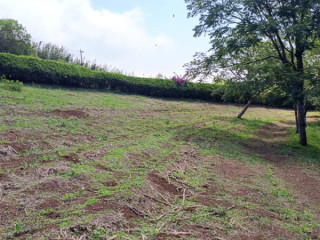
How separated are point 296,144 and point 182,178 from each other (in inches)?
278

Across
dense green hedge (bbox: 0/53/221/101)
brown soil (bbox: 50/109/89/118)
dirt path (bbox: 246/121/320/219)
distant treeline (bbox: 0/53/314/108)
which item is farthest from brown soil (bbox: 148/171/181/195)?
dense green hedge (bbox: 0/53/221/101)

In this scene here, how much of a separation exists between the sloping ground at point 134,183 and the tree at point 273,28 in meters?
2.46

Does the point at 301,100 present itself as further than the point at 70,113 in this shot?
Yes

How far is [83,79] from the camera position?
16.0 metres

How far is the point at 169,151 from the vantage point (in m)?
7.37

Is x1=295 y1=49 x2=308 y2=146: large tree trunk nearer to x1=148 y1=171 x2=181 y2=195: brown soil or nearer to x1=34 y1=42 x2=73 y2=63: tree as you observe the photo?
x1=148 y1=171 x2=181 y2=195: brown soil

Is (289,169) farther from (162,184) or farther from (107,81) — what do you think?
(107,81)

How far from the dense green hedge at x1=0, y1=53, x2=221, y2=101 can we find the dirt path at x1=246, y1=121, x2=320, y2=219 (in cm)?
738

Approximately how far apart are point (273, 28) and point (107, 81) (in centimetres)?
1016

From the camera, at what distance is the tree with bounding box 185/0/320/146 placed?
30.2ft

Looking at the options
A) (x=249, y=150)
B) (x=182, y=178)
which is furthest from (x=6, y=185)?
(x=249, y=150)

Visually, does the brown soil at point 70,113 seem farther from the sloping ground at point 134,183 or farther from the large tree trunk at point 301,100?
the large tree trunk at point 301,100

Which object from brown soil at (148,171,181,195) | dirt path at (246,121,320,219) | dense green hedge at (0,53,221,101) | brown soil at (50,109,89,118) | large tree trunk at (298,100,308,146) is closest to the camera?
A: brown soil at (148,171,181,195)

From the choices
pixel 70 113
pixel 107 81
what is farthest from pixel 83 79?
pixel 70 113
